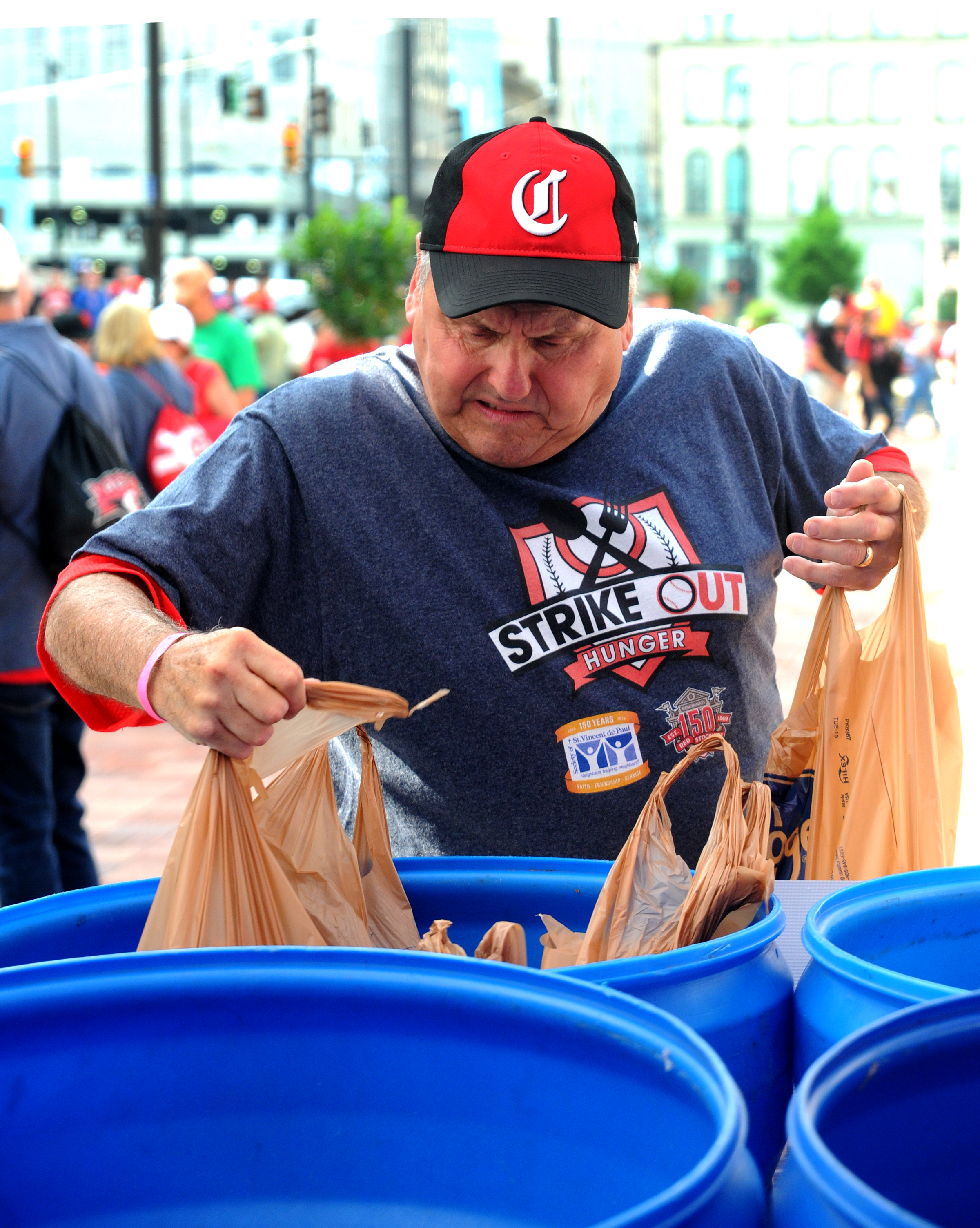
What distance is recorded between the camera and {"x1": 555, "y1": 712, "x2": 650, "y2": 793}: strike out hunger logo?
5.82 ft

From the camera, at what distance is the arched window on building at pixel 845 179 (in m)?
78.4

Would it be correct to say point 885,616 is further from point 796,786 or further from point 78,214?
point 78,214

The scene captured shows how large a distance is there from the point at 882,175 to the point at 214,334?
79726 mm

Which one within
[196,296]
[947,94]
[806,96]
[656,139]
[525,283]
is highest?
[806,96]

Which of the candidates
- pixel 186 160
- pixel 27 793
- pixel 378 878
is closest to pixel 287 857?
pixel 378 878

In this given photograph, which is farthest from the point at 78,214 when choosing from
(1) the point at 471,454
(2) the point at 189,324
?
(1) the point at 471,454

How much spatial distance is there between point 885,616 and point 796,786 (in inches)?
9.7

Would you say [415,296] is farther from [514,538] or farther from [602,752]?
[602,752]

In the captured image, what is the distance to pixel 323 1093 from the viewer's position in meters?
0.78

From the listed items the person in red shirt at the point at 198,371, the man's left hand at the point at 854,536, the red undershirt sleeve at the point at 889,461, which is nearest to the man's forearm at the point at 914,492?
the red undershirt sleeve at the point at 889,461

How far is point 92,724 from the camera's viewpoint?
60.6 inches

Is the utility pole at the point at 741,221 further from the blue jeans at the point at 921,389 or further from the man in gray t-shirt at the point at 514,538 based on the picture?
the man in gray t-shirt at the point at 514,538

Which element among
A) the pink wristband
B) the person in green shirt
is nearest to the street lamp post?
the person in green shirt

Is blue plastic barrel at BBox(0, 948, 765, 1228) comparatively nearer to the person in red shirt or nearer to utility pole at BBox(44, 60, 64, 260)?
the person in red shirt
